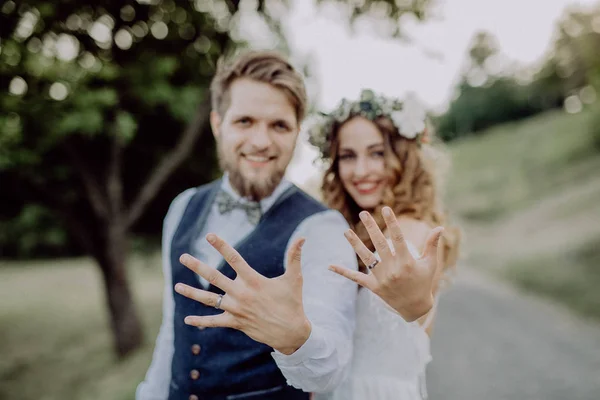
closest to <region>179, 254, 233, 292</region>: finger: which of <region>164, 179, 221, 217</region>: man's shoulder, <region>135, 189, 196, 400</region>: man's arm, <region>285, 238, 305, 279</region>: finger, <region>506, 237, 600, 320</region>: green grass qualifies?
<region>285, 238, 305, 279</region>: finger

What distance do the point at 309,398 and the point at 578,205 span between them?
16.6 m

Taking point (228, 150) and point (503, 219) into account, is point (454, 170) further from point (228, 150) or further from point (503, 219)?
point (228, 150)

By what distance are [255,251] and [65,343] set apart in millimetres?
8439

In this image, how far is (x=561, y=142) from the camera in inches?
1049

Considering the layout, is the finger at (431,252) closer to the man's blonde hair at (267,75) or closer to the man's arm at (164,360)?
the man's blonde hair at (267,75)

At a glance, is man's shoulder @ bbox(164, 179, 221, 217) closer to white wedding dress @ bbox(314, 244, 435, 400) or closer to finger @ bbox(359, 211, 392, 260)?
white wedding dress @ bbox(314, 244, 435, 400)

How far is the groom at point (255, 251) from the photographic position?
1.52 m

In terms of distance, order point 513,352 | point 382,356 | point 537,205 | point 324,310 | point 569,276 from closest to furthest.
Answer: point 324,310 → point 382,356 → point 513,352 → point 569,276 → point 537,205

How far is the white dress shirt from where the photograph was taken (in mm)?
1392

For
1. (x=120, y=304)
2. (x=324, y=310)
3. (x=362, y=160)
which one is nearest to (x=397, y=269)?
(x=324, y=310)

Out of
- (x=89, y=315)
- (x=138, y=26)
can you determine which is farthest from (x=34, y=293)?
(x=138, y=26)

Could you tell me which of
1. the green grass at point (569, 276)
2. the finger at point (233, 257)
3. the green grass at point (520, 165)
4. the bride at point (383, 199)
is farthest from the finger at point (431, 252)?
the green grass at point (520, 165)

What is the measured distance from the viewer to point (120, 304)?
682 centimetres

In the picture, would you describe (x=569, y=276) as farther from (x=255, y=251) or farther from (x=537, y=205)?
(x=537, y=205)
